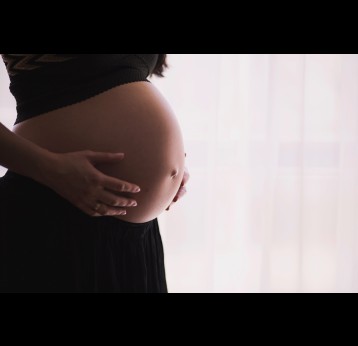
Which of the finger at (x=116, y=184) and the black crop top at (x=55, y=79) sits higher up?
the black crop top at (x=55, y=79)

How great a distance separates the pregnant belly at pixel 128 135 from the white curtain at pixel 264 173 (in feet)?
2.44

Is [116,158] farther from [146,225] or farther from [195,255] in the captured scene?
[195,255]

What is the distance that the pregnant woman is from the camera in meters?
0.61

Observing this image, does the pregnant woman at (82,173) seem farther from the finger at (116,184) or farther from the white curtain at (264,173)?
the white curtain at (264,173)

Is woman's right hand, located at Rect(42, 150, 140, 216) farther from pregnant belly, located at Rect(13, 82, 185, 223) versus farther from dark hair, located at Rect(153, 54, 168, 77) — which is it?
dark hair, located at Rect(153, 54, 168, 77)

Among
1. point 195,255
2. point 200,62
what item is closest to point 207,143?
point 200,62

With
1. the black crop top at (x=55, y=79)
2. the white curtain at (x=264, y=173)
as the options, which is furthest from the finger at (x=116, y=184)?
the white curtain at (x=264, y=173)

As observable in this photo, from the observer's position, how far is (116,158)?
66 centimetres

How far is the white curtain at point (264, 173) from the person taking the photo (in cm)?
148

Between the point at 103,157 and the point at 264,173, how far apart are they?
3.19 ft

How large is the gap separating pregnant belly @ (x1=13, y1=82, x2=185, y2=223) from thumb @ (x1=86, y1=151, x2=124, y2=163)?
16 millimetres

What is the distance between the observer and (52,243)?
650 mm

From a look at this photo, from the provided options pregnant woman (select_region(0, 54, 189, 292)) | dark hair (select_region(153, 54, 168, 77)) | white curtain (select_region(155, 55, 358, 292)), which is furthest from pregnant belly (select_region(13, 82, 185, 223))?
white curtain (select_region(155, 55, 358, 292))
